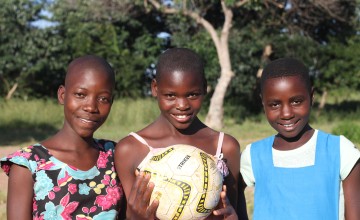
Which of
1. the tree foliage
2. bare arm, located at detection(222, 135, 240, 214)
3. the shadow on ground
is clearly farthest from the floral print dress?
the tree foliage

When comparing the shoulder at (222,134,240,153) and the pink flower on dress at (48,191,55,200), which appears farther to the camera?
the shoulder at (222,134,240,153)

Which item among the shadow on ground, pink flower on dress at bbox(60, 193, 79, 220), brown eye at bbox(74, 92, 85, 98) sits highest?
brown eye at bbox(74, 92, 85, 98)

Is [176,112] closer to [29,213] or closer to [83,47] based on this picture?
[29,213]

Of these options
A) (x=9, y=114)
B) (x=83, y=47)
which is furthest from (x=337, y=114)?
(x=9, y=114)

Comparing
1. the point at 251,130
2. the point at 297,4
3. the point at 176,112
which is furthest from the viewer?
the point at 297,4

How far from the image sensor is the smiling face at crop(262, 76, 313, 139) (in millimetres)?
2514

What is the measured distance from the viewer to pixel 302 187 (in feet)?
8.10

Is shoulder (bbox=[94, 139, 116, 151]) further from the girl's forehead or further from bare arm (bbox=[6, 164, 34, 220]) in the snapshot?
the girl's forehead

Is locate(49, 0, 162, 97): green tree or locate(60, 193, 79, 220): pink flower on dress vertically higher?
locate(49, 0, 162, 97): green tree

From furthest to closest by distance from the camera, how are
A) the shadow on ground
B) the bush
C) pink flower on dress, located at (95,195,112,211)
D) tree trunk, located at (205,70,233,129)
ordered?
1. tree trunk, located at (205,70,233,129)
2. the shadow on ground
3. the bush
4. pink flower on dress, located at (95,195,112,211)

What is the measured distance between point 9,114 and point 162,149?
1489 cm

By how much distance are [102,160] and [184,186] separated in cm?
52

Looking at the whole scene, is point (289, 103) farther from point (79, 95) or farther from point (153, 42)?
point (153, 42)

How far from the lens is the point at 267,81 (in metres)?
2.58
